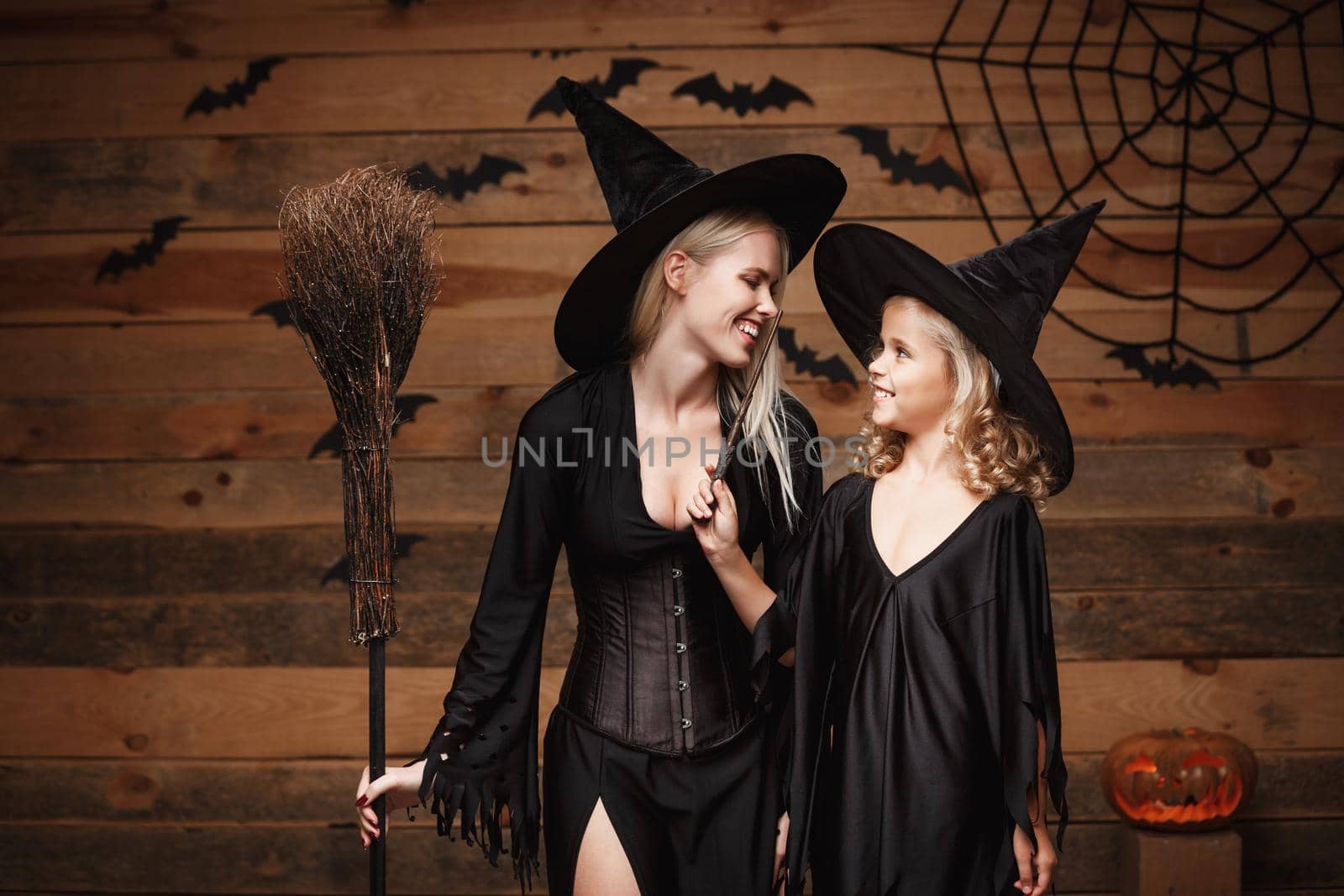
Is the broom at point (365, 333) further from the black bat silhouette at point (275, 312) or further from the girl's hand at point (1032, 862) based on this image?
the black bat silhouette at point (275, 312)

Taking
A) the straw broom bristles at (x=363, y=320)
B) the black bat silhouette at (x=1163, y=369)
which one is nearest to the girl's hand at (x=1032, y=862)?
the straw broom bristles at (x=363, y=320)

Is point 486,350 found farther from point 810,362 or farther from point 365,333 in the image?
point 365,333

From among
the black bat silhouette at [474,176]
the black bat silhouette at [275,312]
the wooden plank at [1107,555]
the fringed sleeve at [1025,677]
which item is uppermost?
the black bat silhouette at [474,176]

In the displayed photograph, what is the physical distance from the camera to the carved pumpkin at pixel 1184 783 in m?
2.48

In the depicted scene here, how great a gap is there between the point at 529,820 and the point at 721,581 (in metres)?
0.48

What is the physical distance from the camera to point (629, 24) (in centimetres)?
274

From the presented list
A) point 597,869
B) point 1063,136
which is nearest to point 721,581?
point 597,869

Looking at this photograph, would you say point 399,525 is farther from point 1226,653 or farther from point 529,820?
point 1226,653

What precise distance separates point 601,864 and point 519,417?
1385 millimetres

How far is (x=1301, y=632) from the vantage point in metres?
2.79

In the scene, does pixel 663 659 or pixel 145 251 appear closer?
pixel 663 659

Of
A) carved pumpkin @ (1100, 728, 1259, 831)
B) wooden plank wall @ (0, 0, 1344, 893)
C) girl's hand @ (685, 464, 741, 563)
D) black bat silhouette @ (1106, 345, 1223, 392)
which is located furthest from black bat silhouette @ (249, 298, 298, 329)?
carved pumpkin @ (1100, 728, 1259, 831)

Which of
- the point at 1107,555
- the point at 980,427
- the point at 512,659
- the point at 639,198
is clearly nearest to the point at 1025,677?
the point at 980,427

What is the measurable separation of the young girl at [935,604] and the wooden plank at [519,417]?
116cm
